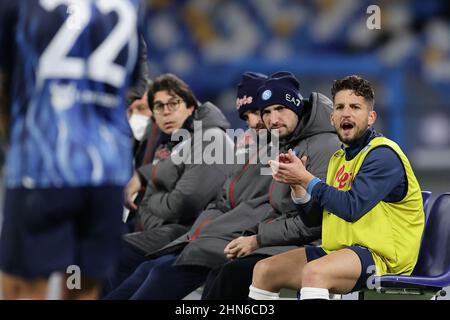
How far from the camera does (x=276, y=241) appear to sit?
4.09 m

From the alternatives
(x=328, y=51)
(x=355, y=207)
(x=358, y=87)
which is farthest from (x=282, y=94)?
(x=328, y=51)

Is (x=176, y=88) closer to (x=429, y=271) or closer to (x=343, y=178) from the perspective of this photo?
(x=343, y=178)

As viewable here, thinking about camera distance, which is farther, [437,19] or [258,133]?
[437,19]

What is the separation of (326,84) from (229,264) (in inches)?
399

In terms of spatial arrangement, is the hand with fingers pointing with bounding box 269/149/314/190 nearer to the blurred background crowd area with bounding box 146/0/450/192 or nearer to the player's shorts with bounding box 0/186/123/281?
the player's shorts with bounding box 0/186/123/281

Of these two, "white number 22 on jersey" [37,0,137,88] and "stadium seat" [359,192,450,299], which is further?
"stadium seat" [359,192,450,299]

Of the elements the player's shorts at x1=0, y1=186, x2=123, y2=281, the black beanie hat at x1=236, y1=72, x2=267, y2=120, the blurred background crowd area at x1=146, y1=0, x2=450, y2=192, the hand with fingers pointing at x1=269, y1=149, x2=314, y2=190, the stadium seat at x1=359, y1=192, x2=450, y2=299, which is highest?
the blurred background crowd area at x1=146, y1=0, x2=450, y2=192

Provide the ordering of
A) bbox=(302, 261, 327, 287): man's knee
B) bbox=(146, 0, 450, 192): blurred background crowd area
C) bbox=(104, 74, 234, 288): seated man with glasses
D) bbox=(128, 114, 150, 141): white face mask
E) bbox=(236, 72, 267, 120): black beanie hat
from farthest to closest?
bbox=(146, 0, 450, 192): blurred background crowd area → bbox=(128, 114, 150, 141): white face mask → bbox=(104, 74, 234, 288): seated man with glasses → bbox=(236, 72, 267, 120): black beanie hat → bbox=(302, 261, 327, 287): man's knee

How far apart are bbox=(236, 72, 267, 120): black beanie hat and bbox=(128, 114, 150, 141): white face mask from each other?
1178 millimetres

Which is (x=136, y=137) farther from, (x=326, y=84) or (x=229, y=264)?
(x=326, y=84)

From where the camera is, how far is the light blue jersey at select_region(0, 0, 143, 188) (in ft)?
10.2

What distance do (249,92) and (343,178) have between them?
103 centimetres

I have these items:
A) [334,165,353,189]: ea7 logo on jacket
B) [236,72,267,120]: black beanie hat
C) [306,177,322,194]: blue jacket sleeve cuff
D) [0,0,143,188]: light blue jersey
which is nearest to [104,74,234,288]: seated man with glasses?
[236,72,267,120]: black beanie hat
